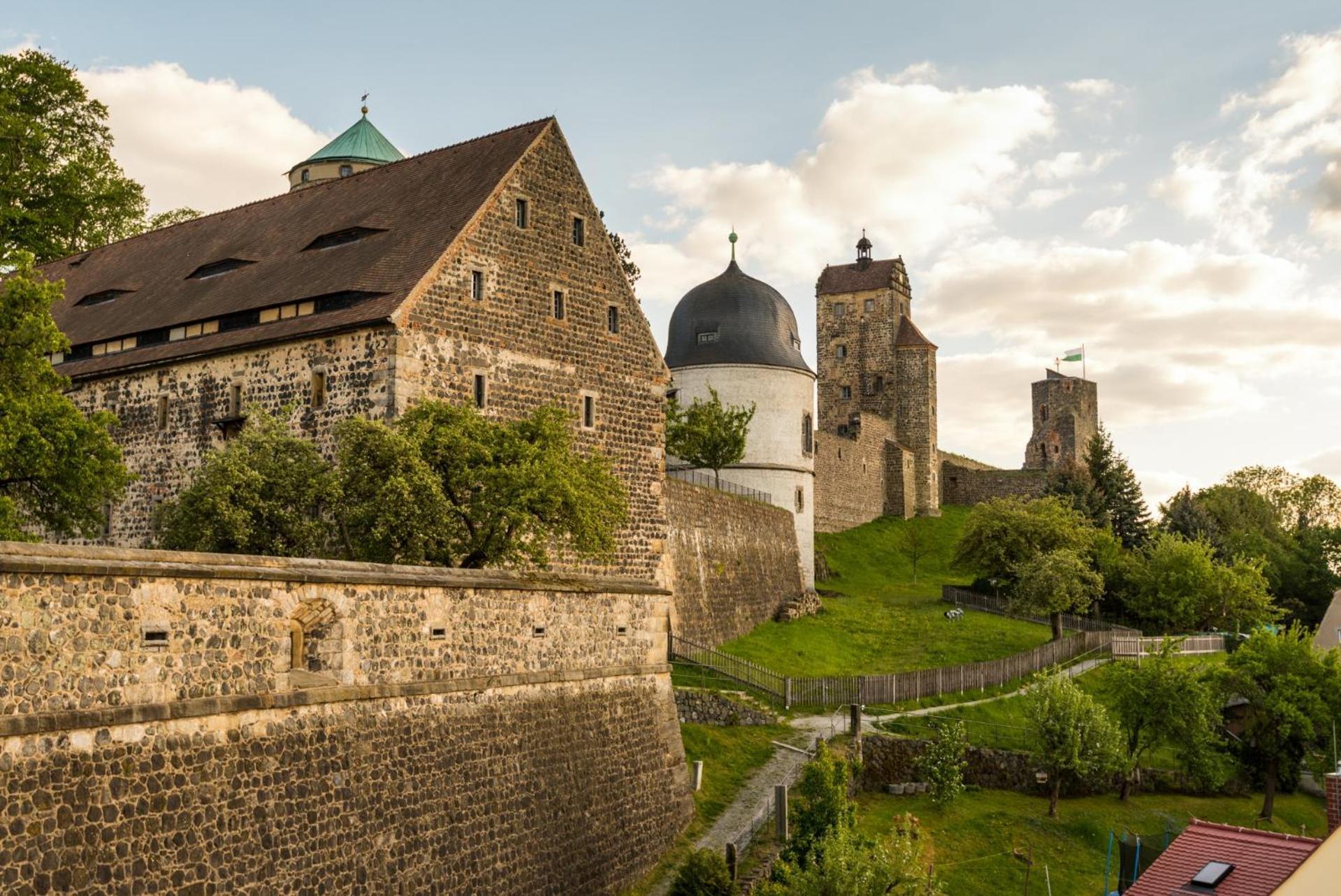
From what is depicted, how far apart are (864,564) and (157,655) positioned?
179ft

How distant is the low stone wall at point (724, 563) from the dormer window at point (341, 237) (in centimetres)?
1363

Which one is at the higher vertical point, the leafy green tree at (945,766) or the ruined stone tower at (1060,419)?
the ruined stone tower at (1060,419)

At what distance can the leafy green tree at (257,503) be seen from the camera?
23500 millimetres

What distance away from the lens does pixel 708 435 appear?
50.4 m

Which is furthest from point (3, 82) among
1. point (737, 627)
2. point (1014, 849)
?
point (1014, 849)

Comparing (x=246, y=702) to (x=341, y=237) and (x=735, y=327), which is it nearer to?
(x=341, y=237)

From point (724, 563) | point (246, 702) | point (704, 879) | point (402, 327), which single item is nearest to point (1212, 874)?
point (704, 879)

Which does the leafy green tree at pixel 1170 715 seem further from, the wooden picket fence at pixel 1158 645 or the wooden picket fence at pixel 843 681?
the wooden picket fence at pixel 1158 645

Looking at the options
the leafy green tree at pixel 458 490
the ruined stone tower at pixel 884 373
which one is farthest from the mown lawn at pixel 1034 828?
the ruined stone tower at pixel 884 373

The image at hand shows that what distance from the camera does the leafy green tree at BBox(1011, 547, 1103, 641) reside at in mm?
47375

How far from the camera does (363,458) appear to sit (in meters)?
23.5

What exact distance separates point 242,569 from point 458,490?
9.05 metres

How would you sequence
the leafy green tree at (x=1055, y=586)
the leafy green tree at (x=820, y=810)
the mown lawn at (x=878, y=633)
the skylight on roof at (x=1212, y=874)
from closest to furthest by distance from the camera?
the skylight on roof at (x=1212, y=874), the leafy green tree at (x=820, y=810), the mown lawn at (x=878, y=633), the leafy green tree at (x=1055, y=586)

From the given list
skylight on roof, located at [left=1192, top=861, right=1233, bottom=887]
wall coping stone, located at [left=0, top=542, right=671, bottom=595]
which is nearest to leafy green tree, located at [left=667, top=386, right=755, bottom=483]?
wall coping stone, located at [left=0, top=542, right=671, bottom=595]
